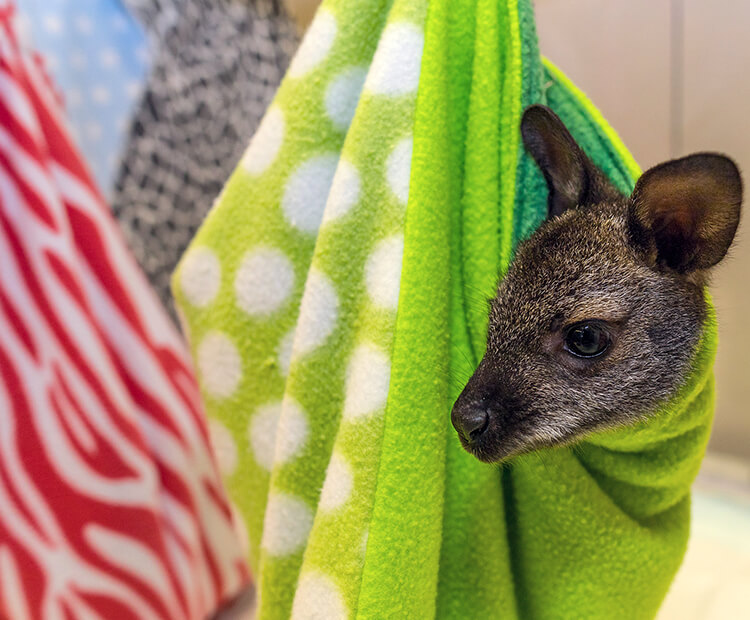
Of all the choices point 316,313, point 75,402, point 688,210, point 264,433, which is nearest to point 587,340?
point 688,210

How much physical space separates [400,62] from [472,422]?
0.31 m

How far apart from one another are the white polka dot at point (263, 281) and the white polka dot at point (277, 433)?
99 mm

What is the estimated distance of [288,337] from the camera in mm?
652

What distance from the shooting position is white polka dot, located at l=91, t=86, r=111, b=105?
935 millimetres

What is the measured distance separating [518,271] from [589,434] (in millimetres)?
132

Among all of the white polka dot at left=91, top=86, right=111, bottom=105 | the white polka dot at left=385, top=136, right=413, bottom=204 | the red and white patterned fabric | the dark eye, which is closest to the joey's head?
Answer: the dark eye

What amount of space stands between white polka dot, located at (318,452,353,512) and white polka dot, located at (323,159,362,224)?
0.21m

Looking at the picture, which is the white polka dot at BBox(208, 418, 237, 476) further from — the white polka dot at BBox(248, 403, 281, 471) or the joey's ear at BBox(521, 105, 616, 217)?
the joey's ear at BBox(521, 105, 616, 217)

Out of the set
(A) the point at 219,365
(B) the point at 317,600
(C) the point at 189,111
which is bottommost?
(B) the point at 317,600

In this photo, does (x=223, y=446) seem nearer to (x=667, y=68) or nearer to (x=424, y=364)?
(x=424, y=364)

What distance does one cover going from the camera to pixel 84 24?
925 mm

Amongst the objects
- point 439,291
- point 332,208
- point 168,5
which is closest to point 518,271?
point 439,291

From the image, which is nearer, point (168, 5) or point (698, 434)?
point (698, 434)

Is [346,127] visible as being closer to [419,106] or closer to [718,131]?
[419,106]
